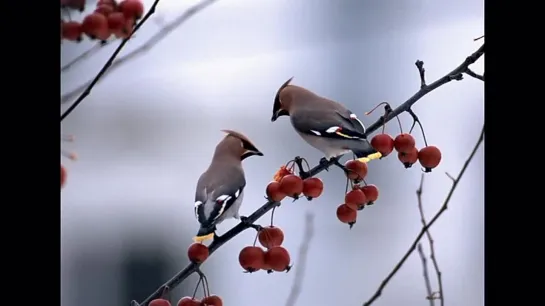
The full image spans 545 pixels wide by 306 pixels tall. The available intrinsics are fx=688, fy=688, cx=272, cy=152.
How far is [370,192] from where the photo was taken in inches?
37.2

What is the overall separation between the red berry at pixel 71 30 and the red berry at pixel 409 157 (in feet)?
1.47

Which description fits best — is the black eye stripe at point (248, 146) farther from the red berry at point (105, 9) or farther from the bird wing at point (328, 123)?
the red berry at point (105, 9)

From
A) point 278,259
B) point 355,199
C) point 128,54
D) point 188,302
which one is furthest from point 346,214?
point 128,54

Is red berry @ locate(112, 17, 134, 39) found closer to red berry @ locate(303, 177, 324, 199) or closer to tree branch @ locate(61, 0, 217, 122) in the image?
tree branch @ locate(61, 0, 217, 122)

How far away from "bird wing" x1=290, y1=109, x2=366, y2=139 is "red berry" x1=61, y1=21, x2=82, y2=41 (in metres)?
0.31

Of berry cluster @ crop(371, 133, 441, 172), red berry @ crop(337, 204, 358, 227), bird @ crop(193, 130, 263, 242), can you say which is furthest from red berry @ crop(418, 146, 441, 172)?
bird @ crop(193, 130, 263, 242)

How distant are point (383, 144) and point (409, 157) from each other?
0.13 ft

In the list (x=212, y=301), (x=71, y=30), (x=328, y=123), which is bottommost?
(x=212, y=301)

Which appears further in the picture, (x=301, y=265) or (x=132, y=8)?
(x=301, y=265)

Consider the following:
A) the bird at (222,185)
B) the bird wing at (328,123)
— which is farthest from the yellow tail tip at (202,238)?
the bird wing at (328,123)

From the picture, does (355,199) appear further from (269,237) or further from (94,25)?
(94,25)

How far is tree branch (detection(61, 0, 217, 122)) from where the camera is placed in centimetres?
81
